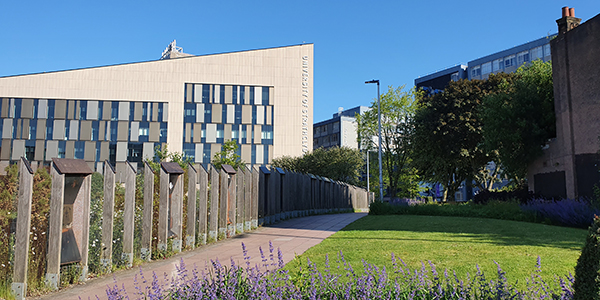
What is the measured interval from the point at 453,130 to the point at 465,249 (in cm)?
2487

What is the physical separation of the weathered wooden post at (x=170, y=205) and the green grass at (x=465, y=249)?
260 cm

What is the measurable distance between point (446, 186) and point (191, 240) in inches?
1201

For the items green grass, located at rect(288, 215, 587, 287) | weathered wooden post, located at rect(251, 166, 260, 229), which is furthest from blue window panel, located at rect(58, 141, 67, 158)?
green grass, located at rect(288, 215, 587, 287)

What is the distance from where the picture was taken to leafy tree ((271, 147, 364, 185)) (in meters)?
47.7

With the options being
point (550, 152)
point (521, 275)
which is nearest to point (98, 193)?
point (521, 275)

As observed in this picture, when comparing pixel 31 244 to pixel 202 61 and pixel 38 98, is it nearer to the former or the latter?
pixel 202 61

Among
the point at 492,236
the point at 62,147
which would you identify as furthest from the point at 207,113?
the point at 492,236

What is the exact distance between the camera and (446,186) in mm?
36344

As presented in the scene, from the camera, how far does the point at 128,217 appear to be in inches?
291

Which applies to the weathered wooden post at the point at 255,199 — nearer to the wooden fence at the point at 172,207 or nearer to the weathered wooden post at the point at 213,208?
the wooden fence at the point at 172,207

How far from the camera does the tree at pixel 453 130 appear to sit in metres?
31.7

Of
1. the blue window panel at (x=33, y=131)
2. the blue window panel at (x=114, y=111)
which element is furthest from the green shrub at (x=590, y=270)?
the blue window panel at (x=33, y=131)

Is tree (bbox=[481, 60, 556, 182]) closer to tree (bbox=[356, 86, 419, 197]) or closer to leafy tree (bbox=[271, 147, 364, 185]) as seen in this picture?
tree (bbox=[356, 86, 419, 197])

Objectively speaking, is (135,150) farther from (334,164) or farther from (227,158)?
(227,158)
